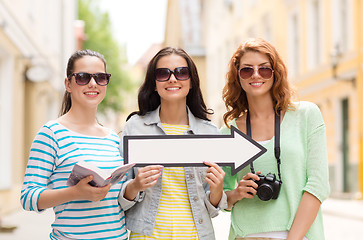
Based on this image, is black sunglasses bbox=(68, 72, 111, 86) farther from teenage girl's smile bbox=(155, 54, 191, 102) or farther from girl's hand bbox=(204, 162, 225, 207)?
girl's hand bbox=(204, 162, 225, 207)

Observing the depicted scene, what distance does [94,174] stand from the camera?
2854 millimetres

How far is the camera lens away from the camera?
317cm

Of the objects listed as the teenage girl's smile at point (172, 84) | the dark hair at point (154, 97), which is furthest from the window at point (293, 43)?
the teenage girl's smile at point (172, 84)

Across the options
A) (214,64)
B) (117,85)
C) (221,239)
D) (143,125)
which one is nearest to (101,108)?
(117,85)

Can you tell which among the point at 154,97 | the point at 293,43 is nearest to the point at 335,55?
the point at 293,43

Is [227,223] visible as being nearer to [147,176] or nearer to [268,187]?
[268,187]

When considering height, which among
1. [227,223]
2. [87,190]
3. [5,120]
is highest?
[5,120]

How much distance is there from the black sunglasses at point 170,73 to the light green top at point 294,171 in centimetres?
60

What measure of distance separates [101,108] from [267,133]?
35945 millimetres

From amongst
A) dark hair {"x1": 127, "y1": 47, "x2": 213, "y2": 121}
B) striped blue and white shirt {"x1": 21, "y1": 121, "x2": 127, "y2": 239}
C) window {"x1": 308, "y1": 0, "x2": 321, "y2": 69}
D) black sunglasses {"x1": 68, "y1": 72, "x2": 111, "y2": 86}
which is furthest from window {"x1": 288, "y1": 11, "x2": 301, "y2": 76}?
striped blue and white shirt {"x1": 21, "y1": 121, "x2": 127, "y2": 239}

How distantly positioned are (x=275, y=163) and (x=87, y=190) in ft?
3.27

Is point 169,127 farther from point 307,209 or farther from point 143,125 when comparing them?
point 307,209

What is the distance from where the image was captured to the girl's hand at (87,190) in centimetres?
291

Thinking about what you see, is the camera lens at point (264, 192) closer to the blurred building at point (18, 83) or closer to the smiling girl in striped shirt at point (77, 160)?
the smiling girl in striped shirt at point (77, 160)
